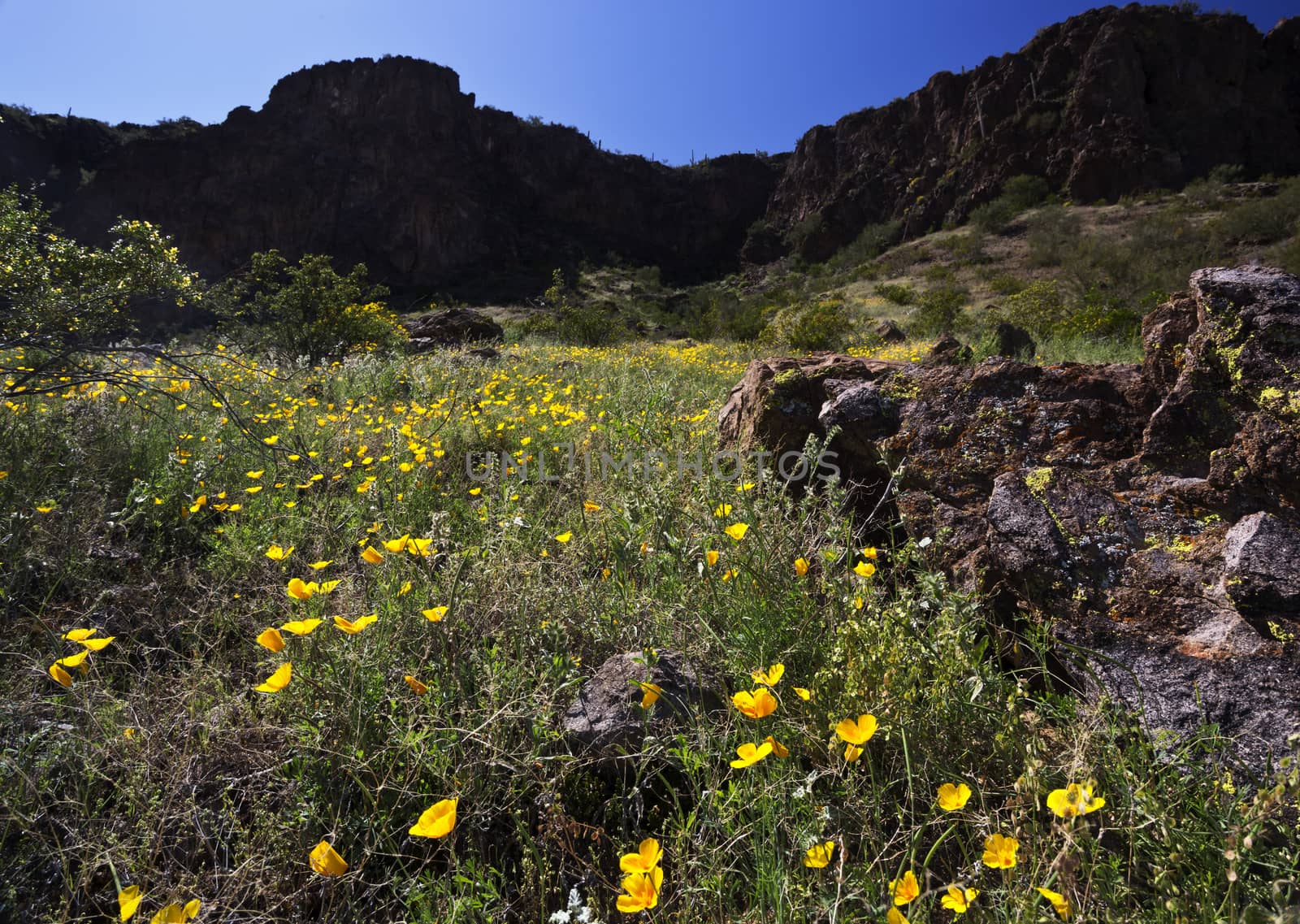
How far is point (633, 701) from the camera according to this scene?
1279 millimetres

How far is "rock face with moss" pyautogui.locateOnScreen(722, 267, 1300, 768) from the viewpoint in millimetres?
1166

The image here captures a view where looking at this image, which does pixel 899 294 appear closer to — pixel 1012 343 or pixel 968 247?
pixel 968 247

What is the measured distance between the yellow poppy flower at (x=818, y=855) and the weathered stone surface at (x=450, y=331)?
10.3m

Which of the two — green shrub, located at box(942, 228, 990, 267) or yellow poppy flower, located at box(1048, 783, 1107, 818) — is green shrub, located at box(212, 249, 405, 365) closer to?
yellow poppy flower, located at box(1048, 783, 1107, 818)

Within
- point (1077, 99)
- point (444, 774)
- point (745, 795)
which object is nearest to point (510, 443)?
point (444, 774)

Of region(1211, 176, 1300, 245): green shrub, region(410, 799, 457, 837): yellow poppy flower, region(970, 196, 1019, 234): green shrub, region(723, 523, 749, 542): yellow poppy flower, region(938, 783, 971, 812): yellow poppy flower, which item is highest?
region(970, 196, 1019, 234): green shrub

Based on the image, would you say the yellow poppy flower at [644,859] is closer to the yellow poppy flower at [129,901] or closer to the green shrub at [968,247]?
the yellow poppy flower at [129,901]

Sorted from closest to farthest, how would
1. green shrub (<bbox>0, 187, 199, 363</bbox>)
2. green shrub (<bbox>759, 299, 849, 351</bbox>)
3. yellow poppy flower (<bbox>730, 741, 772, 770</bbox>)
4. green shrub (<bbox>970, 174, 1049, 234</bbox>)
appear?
1. yellow poppy flower (<bbox>730, 741, 772, 770</bbox>)
2. green shrub (<bbox>0, 187, 199, 363</bbox>)
3. green shrub (<bbox>759, 299, 849, 351</bbox>)
4. green shrub (<bbox>970, 174, 1049, 234</bbox>)

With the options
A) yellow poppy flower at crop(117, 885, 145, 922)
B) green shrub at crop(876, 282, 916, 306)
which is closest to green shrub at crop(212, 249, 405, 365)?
yellow poppy flower at crop(117, 885, 145, 922)

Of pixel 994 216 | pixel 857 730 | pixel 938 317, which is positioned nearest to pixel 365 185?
pixel 994 216

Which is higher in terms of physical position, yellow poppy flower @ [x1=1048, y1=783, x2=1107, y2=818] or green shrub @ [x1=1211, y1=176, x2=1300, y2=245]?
green shrub @ [x1=1211, y1=176, x2=1300, y2=245]

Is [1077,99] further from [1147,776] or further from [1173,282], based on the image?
[1147,776]

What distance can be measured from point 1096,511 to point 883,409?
804 mm

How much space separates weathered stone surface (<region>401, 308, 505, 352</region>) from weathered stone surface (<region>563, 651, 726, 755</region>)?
9746 millimetres
